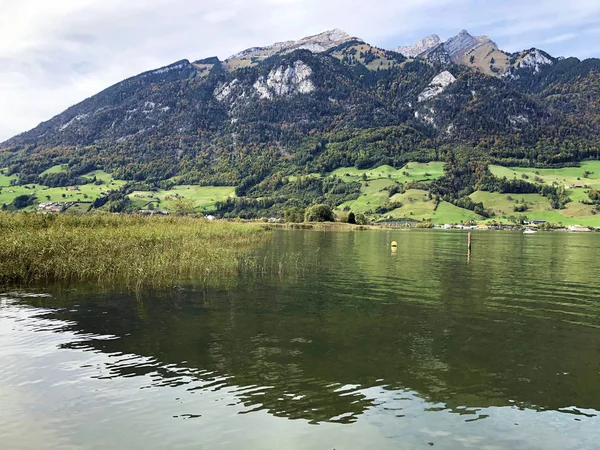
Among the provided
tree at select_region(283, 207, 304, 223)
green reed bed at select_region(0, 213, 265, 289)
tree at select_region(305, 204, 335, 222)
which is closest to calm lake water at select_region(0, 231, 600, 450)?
green reed bed at select_region(0, 213, 265, 289)

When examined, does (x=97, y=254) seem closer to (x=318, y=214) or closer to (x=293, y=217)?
(x=318, y=214)

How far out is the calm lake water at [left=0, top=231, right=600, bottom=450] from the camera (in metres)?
9.96

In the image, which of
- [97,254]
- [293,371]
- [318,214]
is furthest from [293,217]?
[293,371]

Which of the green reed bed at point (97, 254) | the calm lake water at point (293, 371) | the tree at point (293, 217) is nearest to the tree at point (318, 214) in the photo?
the tree at point (293, 217)

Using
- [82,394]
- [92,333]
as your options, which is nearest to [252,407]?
[82,394]

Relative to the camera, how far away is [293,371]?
1384cm

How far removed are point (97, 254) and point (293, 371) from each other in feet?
74.6

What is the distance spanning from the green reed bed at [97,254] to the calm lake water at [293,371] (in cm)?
274

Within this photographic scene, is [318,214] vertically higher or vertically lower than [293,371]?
higher

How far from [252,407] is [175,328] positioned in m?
8.68

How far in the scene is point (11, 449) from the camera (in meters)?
8.98

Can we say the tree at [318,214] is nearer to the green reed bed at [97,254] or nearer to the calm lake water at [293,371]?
the green reed bed at [97,254]

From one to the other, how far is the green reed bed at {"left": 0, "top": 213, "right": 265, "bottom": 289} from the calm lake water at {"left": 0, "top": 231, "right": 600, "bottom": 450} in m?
2.74

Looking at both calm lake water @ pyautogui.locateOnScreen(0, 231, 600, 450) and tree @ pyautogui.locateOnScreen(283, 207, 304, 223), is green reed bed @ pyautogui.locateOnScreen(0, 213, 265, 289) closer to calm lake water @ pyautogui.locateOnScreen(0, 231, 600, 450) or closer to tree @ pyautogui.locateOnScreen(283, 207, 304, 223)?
calm lake water @ pyautogui.locateOnScreen(0, 231, 600, 450)
